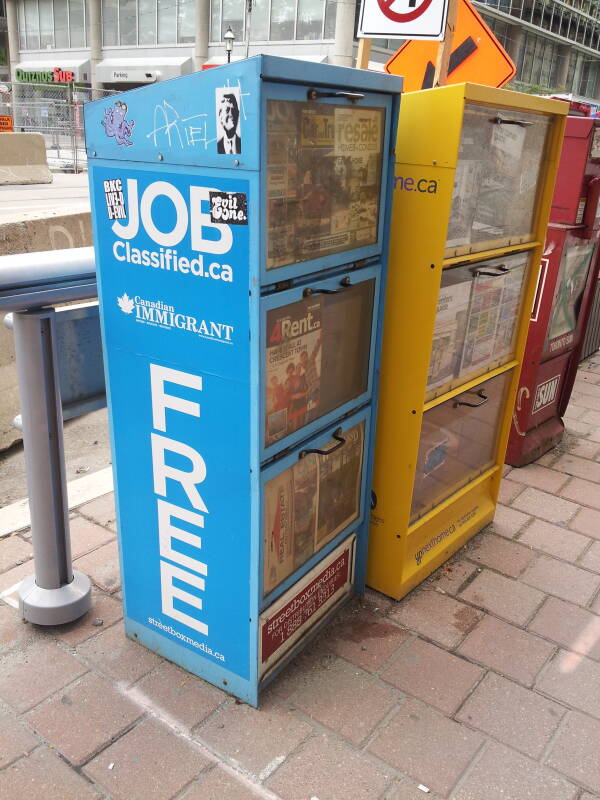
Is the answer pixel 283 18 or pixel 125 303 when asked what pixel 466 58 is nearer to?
pixel 125 303

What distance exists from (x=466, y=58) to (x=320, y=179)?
2403 mm

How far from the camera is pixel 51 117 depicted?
2189cm

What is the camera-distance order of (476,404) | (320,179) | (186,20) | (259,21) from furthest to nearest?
(186,20) → (259,21) → (476,404) → (320,179)

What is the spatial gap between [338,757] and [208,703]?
0.51m

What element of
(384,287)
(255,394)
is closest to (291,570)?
(255,394)

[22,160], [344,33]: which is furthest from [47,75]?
[22,160]

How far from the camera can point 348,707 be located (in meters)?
2.53

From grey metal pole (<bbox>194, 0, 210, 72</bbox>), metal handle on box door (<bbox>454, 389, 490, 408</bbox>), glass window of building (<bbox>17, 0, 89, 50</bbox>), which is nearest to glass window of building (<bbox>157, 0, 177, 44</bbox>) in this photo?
grey metal pole (<bbox>194, 0, 210, 72</bbox>)

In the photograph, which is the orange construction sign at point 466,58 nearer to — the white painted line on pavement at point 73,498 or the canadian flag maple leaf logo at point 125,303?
the canadian flag maple leaf logo at point 125,303

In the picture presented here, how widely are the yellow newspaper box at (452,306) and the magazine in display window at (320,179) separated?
0.22 m

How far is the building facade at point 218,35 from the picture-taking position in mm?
26641

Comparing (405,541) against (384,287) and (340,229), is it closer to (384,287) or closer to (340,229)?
(384,287)

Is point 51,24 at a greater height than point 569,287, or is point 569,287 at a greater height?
point 51,24

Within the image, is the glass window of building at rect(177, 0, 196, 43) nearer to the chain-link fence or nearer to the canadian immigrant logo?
the chain-link fence
